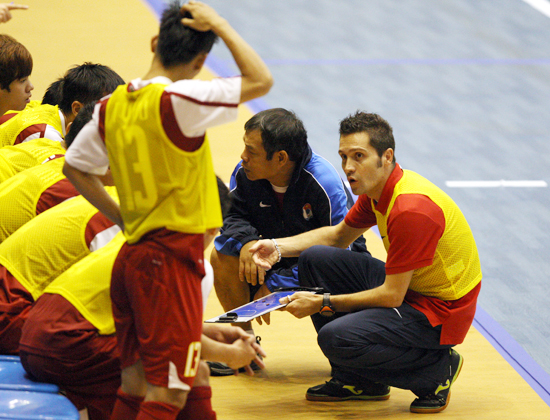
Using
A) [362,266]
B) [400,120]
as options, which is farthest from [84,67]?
[400,120]

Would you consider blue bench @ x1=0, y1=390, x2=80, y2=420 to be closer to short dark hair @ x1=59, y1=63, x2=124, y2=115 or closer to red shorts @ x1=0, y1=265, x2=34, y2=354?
red shorts @ x1=0, y1=265, x2=34, y2=354

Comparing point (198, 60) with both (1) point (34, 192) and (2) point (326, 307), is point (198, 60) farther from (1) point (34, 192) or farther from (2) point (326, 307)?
(2) point (326, 307)

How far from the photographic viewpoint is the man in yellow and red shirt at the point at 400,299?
2832mm

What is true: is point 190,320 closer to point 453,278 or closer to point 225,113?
point 225,113

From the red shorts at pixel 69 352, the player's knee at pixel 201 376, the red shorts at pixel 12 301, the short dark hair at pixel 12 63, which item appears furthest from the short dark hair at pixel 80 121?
the short dark hair at pixel 12 63

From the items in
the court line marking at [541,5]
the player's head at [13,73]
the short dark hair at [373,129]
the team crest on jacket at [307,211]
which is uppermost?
the court line marking at [541,5]

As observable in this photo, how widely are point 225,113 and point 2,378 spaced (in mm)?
1251

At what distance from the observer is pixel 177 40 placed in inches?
82.3

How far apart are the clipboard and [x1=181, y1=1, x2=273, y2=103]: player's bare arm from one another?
3.34ft

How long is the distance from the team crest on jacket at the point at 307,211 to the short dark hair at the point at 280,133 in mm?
232

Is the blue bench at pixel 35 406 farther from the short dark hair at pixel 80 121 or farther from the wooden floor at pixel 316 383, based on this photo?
the short dark hair at pixel 80 121

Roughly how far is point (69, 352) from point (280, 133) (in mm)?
1435

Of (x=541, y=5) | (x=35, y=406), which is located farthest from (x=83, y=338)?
(x=541, y=5)

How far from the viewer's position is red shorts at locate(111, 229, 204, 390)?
206cm
